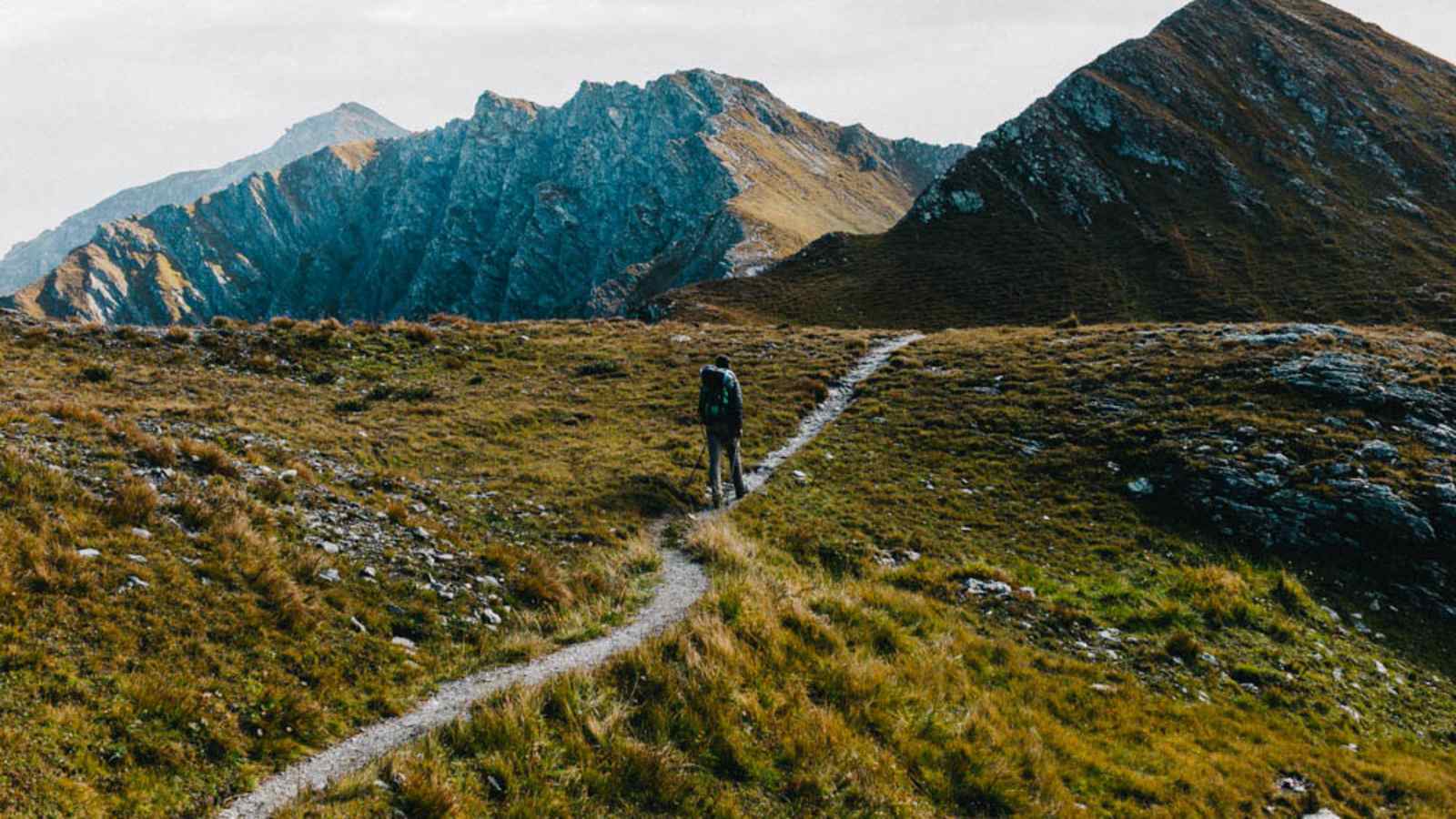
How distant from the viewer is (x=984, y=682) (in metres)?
10.4

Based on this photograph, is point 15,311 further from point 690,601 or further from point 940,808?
point 940,808

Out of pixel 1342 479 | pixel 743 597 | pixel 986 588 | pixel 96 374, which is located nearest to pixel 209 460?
pixel 743 597

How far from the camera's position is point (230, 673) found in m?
7.41

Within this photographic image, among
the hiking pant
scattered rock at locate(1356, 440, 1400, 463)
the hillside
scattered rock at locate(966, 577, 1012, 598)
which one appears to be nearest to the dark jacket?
the hiking pant

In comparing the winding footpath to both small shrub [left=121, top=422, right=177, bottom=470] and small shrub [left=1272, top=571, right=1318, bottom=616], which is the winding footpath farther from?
small shrub [left=1272, top=571, right=1318, bottom=616]

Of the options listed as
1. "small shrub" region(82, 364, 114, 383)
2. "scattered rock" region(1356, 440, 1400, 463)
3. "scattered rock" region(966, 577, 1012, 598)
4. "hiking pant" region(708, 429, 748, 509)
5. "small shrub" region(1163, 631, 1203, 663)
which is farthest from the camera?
"small shrub" region(82, 364, 114, 383)

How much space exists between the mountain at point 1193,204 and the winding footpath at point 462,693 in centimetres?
6814

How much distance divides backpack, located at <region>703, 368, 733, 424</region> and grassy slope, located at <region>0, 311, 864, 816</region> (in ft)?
7.16

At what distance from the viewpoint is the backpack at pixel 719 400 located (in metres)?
18.0

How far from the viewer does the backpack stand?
709 inches

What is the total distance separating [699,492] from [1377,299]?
9485 cm

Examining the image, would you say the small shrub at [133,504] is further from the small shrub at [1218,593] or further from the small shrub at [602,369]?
the small shrub at [602,369]

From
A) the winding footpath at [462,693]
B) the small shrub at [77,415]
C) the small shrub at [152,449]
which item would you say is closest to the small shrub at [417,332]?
the small shrub at [77,415]

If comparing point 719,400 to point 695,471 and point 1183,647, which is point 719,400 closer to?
point 695,471
